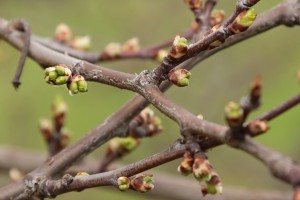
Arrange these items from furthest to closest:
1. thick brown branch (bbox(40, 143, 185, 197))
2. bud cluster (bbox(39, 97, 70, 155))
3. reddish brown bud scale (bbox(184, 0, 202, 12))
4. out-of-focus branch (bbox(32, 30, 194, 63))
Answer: bud cluster (bbox(39, 97, 70, 155)) < out-of-focus branch (bbox(32, 30, 194, 63)) < reddish brown bud scale (bbox(184, 0, 202, 12)) < thick brown branch (bbox(40, 143, 185, 197))

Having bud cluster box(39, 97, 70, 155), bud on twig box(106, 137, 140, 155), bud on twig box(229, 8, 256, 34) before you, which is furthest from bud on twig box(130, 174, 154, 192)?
bud cluster box(39, 97, 70, 155)

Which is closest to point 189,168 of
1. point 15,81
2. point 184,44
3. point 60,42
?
point 184,44

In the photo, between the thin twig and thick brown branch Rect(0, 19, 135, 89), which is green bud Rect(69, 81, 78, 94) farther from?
the thin twig

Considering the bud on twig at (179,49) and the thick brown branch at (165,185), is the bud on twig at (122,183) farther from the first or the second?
the thick brown branch at (165,185)

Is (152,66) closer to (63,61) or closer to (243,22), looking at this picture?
(63,61)

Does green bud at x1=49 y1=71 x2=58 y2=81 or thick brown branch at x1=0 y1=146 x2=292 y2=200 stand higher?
thick brown branch at x1=0 y1=146 x2=292 y2=200

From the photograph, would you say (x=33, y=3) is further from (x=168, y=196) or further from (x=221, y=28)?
(x=221, y=28)

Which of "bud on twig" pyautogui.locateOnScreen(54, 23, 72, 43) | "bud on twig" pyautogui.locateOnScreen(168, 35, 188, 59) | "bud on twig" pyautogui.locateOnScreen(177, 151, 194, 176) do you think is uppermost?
"bud on twig" pyautogui.locateOnScreen(54, 23, 72, 43)
